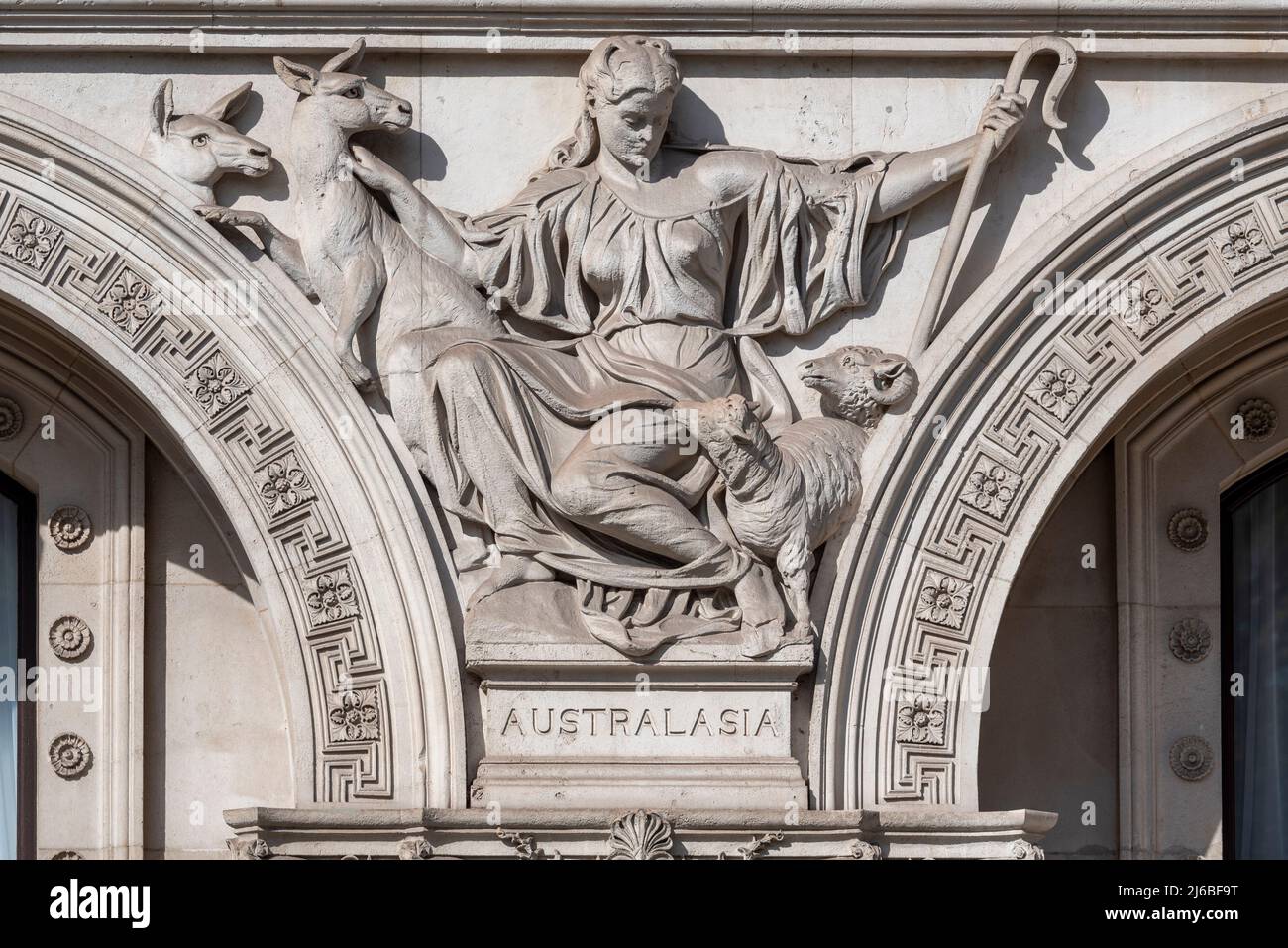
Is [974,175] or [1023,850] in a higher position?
[974,175]

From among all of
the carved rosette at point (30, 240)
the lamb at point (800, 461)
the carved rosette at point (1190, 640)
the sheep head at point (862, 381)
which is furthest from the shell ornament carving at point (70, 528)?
the carved rosette at point (1190, 640)

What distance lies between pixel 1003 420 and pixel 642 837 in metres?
1.91

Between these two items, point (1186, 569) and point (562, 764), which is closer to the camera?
point (562, 764)

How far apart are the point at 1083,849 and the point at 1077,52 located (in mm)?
2830

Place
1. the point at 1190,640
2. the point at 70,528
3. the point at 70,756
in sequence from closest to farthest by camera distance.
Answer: the point at 70,756, the point at 70,528, the point at 1190,640

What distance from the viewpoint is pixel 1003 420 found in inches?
334

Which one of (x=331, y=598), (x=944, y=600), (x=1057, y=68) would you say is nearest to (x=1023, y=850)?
(x=944, y=600)

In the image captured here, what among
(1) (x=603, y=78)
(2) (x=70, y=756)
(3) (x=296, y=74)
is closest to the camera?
(1) (x=603, y=78)

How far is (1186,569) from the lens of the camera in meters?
9.09

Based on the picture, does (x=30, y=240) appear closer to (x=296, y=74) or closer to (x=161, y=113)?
(x=161, y=113)

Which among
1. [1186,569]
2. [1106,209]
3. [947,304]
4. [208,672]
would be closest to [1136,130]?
[1106,209]

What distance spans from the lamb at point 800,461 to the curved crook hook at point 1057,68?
1.01 metres

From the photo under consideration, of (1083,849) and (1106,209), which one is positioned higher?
(1106,209)

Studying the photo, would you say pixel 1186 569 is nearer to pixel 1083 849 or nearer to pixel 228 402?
pixel 1083 849
